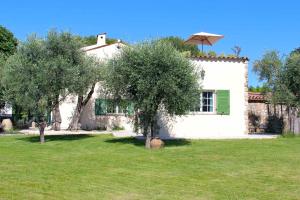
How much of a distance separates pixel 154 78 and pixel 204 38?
10.1 meters

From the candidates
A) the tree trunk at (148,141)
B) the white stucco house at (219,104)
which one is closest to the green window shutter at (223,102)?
the white stucco house at (219,104)

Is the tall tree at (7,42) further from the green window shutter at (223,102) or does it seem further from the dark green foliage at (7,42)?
the green window shutter at (223,102)

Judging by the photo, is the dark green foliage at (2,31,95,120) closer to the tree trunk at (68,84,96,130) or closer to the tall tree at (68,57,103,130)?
the tall tree at (68,57,103,130)

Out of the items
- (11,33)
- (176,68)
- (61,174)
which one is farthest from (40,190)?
(11,33)

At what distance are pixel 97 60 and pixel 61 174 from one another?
1289 cm

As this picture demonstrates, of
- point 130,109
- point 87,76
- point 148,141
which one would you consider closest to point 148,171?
point 148,141

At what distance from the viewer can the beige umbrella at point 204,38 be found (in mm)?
24120

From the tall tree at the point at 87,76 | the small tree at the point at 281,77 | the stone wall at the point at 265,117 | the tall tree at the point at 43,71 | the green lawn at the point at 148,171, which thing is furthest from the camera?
the stone wall at the point at 265,117

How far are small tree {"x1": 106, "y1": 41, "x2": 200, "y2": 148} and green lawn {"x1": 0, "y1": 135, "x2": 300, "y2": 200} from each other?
1640mm

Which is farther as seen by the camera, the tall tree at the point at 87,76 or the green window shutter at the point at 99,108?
the green window shutter at the point at 99,108

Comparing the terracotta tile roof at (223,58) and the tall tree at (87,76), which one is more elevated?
the terracotta tile roof at (223,58)

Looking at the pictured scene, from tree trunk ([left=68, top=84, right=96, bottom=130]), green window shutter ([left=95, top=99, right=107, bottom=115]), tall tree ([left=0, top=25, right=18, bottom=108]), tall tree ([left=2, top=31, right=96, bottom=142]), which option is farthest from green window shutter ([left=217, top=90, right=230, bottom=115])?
tall tree ([left=0, top=25, right=18, bottom=108])

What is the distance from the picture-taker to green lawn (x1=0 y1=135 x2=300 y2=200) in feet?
27.5

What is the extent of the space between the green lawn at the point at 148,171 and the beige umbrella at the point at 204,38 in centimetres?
887
